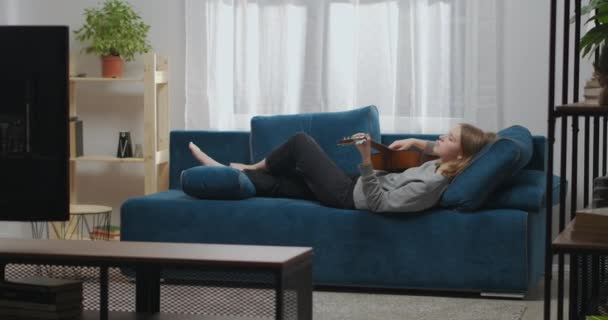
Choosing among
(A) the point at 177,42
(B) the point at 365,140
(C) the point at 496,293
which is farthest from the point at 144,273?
(A) the point at 177,42

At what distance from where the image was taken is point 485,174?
4719 millimetres

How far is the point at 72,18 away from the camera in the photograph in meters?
6.59

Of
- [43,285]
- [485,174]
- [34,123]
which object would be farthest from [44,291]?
[485,174]

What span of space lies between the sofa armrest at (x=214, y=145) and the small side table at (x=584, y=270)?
2.60m

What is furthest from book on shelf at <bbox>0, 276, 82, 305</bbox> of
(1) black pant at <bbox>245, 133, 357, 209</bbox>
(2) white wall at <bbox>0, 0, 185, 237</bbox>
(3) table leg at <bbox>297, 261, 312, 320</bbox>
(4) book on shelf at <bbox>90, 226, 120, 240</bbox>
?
(2) white wall at <bbox>0, 0, 185, 237</bbox>

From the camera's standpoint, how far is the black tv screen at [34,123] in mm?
2682

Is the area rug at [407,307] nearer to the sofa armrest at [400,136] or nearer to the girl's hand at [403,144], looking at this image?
the girl's hand at [403,144]

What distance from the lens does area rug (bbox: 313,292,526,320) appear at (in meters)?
4.34

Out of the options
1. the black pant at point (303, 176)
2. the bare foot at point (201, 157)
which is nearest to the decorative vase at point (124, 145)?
the bare foot at point (201, 157)

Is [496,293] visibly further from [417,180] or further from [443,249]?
[417,180]

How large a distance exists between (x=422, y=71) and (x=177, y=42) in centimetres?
155

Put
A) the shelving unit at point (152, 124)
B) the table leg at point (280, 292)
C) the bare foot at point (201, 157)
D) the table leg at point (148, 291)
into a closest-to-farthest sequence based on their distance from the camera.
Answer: the table leg at point (280, 292), the table leg at point (148, 291), the bare foot at point (201, 157), the shelving unit at point (152, 124)

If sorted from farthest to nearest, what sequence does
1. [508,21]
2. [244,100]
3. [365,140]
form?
[244,100]
[508,21]
[365,140]

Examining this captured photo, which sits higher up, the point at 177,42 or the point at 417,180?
the point at 177,42
